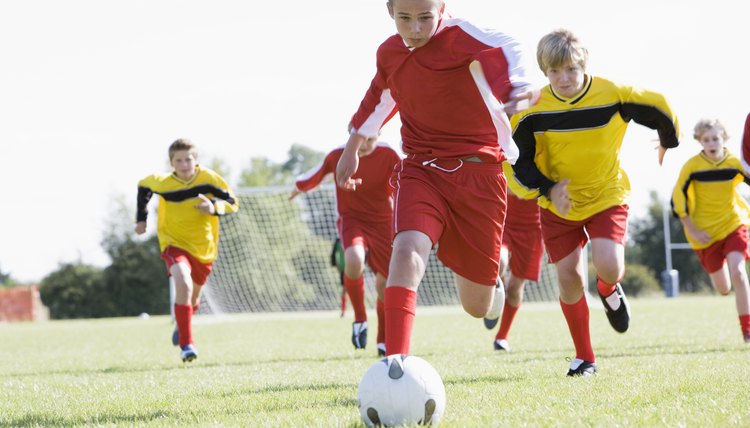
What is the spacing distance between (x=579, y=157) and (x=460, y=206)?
1.25 m

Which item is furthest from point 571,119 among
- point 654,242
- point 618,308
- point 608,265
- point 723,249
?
point 654,242

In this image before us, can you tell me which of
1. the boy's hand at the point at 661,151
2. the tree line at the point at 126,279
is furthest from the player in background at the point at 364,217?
the tree line at the point at 126,279

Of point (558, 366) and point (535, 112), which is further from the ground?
point (535, 112)

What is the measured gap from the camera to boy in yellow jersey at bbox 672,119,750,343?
8.38 meters

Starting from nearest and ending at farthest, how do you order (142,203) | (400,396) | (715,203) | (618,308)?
(400,396) → (618,308) → (715,203) → (142,203)

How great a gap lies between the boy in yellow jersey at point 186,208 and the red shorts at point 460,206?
4.29 metres

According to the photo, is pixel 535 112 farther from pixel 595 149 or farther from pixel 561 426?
pixel 561 426

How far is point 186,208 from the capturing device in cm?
877

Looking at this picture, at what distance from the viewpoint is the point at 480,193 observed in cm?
459

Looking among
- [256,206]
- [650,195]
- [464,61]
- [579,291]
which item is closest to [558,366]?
[579,291]

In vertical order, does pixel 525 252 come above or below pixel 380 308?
above

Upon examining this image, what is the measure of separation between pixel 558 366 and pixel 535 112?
184 cm

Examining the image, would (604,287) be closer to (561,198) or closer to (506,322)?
(561,198)

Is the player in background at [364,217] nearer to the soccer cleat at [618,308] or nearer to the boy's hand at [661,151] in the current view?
the soccer cleat at [618,308]
